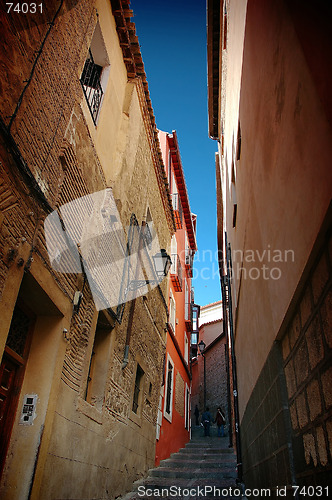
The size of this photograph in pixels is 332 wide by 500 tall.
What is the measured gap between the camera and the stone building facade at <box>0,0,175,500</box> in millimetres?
3527

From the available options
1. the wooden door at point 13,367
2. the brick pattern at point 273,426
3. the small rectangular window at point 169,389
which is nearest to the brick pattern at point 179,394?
the small rectangular window at point 169,389

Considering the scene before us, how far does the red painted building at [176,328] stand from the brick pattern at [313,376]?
8205 mm

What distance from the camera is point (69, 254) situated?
4645 mm

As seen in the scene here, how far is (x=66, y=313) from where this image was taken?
4.48 meters

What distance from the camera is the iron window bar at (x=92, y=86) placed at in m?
5.81

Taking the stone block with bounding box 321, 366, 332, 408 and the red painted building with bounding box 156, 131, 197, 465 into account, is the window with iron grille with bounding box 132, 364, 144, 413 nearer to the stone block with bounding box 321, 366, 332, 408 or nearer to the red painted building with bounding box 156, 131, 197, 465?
the red painted building with bounding box 156, 131, 197, 465

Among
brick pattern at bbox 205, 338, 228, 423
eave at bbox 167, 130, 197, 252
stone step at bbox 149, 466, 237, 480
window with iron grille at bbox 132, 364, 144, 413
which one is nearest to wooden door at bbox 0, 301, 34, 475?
window with iron grille at bbox 132, 364, 144, 413

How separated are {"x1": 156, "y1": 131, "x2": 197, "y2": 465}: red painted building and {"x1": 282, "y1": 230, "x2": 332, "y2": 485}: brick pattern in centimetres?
821

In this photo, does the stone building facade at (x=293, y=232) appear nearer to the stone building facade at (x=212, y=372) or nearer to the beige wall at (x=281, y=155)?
the beige wall at (x=281, y=155)

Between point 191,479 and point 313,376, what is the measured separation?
7247 millimetres

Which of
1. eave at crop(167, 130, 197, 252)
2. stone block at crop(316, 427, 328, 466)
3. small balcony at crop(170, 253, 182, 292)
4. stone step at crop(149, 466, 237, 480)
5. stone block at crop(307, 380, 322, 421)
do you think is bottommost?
stone block at crop(316, 427, 328, 466)

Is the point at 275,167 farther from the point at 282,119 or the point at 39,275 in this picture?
the point at 39,275

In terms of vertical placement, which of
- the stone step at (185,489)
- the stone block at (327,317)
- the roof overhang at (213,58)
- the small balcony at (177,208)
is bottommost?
the stone step at (185,489)

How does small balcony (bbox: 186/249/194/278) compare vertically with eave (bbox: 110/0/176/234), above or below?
above
